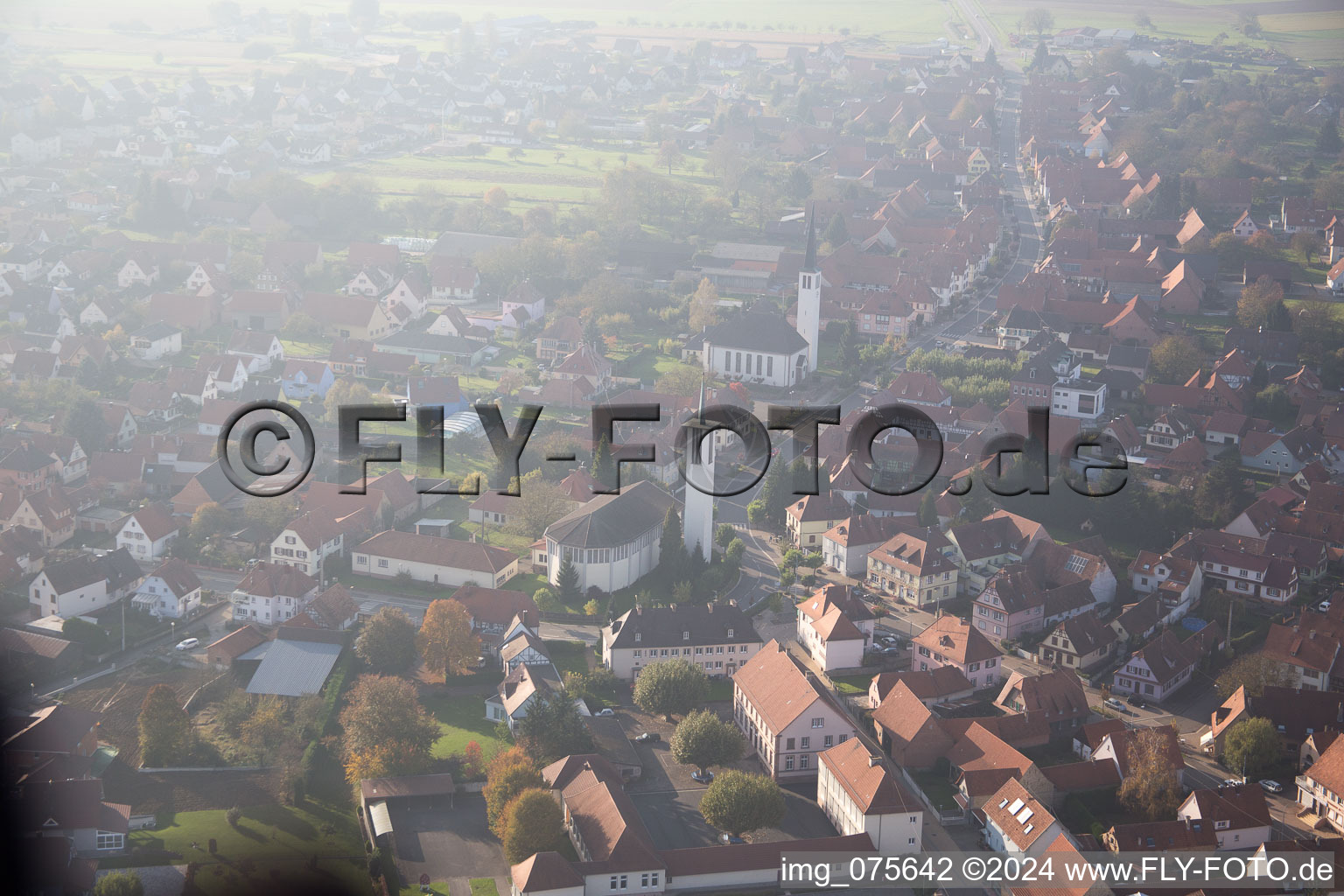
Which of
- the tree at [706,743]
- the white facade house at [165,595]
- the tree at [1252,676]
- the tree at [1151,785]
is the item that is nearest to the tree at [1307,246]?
the tree at [1252,676]

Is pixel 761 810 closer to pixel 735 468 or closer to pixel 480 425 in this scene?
pixel 735 468

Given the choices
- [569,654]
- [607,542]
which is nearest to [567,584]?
[607,542]

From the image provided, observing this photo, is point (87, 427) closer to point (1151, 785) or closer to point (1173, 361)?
point (1151, 785)

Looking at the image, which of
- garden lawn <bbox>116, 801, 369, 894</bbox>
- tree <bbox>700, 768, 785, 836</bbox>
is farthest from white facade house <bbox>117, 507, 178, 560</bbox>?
tree <bbox>700, 768, 785, 836</bbox>

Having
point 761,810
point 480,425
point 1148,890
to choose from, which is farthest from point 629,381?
point 1148,890

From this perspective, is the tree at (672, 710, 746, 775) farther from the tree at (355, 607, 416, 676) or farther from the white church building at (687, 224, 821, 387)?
the white church building at (687, 224, 821, 387)

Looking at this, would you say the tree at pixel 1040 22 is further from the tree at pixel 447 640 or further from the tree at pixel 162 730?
the tree at pixel 162 730
